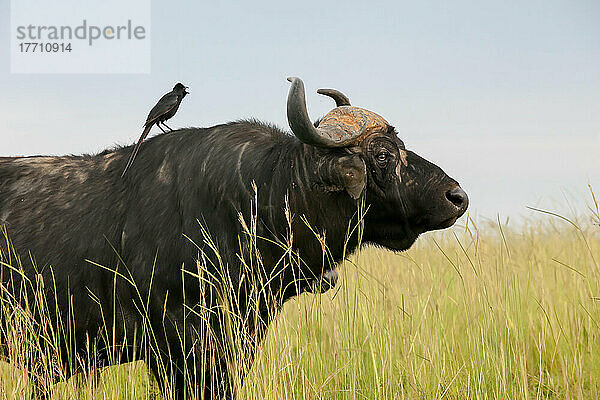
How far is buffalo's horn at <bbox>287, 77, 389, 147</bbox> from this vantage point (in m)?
3.91

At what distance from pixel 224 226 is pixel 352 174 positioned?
83 centimetres

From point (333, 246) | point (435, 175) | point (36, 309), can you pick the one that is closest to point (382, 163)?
point (435, 175)

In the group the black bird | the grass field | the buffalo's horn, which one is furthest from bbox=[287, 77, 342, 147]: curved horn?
the black bird

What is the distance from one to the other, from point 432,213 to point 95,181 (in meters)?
2.31

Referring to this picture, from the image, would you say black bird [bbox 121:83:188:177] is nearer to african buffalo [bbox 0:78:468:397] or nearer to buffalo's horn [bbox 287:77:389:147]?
african buffalo [bbox 0:78:468:397]

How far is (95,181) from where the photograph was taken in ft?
16.1

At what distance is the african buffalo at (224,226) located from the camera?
414 cm

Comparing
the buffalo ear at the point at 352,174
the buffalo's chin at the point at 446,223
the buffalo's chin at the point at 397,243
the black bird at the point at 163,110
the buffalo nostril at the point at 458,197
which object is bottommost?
the buffalo's chin at the point at 397,243

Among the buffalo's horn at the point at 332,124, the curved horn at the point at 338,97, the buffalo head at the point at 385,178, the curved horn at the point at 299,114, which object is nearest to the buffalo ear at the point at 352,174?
the buffalo head at the point at 385,178

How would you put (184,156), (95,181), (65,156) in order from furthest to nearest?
(65,156)
(95,181)
(184,156)

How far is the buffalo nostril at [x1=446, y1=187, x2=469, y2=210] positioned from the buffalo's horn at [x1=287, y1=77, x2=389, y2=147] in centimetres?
58

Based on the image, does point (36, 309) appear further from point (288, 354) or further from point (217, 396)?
point (288, 354)

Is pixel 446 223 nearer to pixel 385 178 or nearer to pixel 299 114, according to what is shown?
pixel 385 178

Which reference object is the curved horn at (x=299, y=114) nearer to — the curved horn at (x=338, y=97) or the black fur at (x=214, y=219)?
the black fur at (x=214, y=219)
